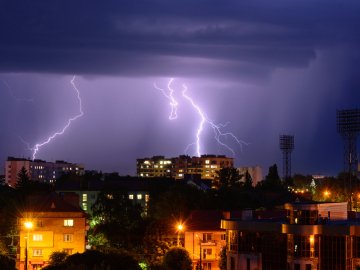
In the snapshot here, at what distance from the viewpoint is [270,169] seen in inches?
6314

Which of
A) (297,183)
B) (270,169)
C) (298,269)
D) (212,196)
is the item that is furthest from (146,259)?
(297,183)

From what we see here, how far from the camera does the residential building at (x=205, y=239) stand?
75.3 metres

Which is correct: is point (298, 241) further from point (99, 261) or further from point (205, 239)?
point (205, 239)

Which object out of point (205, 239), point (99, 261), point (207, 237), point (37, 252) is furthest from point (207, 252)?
point (99, 261)

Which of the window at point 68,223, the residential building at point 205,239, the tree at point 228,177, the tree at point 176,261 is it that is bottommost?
the tree at point 176,261

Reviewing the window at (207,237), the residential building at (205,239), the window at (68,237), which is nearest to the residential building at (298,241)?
the residential building at (205,239)

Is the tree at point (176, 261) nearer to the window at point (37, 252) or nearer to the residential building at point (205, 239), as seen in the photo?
the residential building at point (205, 239)

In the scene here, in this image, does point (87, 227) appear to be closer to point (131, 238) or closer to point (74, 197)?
point (131, 238)

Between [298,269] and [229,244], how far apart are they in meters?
6.43

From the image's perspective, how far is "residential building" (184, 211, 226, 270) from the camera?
7531 cm

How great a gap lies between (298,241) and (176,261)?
44.9 ft

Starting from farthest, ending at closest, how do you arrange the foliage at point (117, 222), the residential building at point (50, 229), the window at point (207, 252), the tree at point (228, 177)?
1. the tree at point (228, 177)
2. the foliage at point (117, 222)
3. the window at point (207, 252)
4. the residential building at point (50, 229)

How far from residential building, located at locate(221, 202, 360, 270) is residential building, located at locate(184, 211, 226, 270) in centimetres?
1744

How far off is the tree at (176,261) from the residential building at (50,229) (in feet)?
47.0
